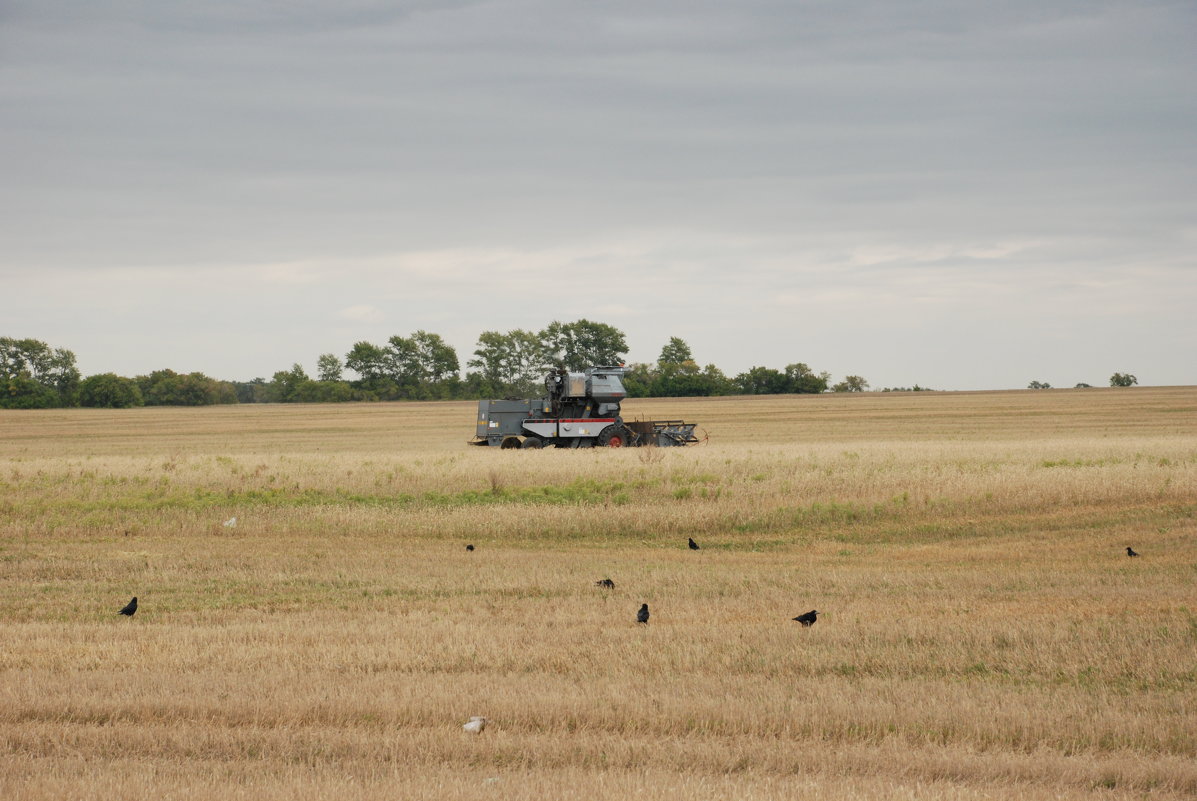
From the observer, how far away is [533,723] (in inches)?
297

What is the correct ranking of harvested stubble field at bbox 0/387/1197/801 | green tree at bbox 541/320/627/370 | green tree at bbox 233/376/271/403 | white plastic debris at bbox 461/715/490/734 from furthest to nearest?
green tree at bbox 233/376/271/403
green tree at bbox 541/320/627/370
white plastic debris at bbox 461/715/490/734
harvested stubble field at bbox 0/387/1197/801

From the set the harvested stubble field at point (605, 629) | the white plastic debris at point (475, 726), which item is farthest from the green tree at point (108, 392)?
the white plastic debris at point (475, 726)

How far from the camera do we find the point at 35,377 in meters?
116

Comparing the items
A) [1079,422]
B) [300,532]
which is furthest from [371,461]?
[1079,422]

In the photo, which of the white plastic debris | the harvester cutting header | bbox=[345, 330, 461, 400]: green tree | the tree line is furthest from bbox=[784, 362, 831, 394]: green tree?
the white plastic debris

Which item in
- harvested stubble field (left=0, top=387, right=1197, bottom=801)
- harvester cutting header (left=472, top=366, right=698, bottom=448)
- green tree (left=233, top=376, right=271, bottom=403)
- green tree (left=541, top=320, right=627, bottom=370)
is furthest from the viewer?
green tree (left=233, top=376, right=271, bottom=403)

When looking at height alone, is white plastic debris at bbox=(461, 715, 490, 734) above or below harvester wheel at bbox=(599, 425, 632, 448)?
below

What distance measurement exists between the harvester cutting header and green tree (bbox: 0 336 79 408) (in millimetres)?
89126

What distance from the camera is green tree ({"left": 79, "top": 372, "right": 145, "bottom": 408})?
359ft

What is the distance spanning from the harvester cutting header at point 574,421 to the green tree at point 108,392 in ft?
285

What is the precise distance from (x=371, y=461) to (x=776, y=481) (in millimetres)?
11244

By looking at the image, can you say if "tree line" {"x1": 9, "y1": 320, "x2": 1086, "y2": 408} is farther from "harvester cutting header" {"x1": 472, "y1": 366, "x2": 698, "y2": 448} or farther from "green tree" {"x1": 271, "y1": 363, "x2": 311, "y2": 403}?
"harvester cutting header" {"x1": 472, "y1": 366, "x2": 698, "y2": 448}

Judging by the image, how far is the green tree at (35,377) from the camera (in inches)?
4216

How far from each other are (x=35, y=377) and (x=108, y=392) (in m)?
12.2
